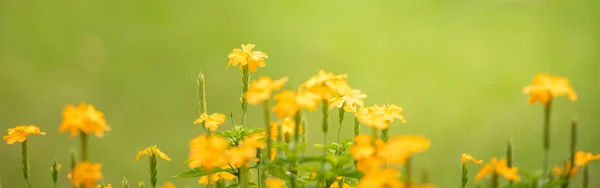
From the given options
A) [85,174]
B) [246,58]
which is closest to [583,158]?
[246,58]

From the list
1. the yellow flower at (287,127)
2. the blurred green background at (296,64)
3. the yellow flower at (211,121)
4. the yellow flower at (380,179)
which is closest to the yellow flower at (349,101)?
the yellow flower at (287,127)

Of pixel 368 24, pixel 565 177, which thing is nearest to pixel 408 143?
pixel 565 177

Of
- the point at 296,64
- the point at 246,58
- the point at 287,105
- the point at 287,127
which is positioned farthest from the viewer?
the point at 296,64

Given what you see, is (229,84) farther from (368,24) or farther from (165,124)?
(368,24)

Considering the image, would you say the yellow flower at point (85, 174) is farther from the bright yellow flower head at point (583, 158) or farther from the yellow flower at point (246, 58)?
the bright yellow flower head at point (583, 158)

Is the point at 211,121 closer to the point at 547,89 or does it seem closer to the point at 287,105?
the point at 287,105

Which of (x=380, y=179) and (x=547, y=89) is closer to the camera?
(x=380, y=179)

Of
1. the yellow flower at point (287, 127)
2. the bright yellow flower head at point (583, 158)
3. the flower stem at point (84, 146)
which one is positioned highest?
the yellow flower at point (287, 127)

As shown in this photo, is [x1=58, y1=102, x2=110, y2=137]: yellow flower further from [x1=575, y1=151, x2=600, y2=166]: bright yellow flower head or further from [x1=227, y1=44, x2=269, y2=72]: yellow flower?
[x1=575, y1=151, x2=600, y2=166]: bright yellow flower head
